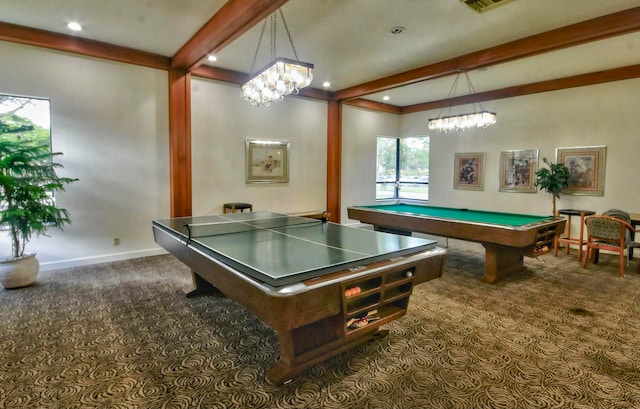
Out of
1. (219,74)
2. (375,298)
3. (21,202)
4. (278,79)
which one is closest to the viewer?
(375,298)

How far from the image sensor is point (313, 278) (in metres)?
1.78

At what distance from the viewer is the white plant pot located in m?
3.73

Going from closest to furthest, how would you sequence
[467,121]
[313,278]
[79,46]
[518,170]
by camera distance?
[313,278]
[79,46]
[467,121]
[518,170]

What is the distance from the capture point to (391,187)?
909 cm

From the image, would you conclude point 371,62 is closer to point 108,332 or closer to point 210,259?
point 210,259

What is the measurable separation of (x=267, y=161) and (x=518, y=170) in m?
5.02

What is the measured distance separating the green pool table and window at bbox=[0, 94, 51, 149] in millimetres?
4846

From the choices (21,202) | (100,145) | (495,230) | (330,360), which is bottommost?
(330,360)

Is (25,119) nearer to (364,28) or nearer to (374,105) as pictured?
(364,28)

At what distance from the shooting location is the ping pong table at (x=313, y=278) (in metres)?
1.70

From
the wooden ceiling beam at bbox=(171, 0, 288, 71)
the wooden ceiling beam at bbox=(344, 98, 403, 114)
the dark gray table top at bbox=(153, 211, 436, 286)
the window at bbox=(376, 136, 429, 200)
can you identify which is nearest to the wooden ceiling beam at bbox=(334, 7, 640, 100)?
the wooden ceiling beam at bbox=(344, 98, 403, 114)

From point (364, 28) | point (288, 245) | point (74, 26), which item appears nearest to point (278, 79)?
point (288, 245)

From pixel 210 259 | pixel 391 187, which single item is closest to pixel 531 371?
pixel 210 259

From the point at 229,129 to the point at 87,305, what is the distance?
11.9 ft
